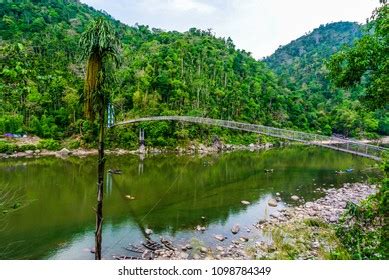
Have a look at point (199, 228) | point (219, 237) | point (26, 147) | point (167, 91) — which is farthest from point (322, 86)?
point (219, 237)

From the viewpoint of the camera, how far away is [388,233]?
16.2 ft

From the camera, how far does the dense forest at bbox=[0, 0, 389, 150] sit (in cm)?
2628

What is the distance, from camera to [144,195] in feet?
46.2

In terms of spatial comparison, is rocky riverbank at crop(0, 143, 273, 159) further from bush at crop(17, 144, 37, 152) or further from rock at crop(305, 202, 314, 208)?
A: rock at crop(305, 202, 314, 208)

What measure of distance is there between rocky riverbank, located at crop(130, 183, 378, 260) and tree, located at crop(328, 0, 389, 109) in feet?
10.7

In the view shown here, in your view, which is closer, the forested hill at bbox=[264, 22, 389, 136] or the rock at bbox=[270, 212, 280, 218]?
the rock at bbox=[270, 212, 280, 218]

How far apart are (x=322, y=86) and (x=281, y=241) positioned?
5123cm

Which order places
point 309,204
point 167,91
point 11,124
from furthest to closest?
point 167,91
point 11,124
point 309,204

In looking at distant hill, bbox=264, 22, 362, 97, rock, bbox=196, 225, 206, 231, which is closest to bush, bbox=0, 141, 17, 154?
rock, bbox=196, 225, 206, 231

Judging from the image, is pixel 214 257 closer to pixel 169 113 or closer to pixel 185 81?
pixel 169 113

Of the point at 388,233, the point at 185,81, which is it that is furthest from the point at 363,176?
the point at 185,81

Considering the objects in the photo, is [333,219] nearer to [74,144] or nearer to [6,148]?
[74,144]

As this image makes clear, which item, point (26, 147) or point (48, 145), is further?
point (48, 145)

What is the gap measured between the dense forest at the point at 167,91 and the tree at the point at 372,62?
Result: 1140 centimetres
